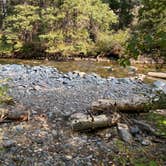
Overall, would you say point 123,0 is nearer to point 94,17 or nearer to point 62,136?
point 94,17

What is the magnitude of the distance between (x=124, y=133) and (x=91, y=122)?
54 centimetres

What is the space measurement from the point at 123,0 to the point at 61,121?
22.7m

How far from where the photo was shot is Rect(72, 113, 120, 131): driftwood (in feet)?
19.2

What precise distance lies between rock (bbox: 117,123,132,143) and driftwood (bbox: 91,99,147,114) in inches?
22.1

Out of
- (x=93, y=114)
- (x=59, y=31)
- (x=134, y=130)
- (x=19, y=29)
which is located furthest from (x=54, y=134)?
(x=19, y=29)

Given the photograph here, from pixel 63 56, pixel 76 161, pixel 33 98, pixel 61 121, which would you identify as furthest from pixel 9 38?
pixel 76 161

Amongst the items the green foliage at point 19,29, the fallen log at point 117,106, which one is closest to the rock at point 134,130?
the fallen log at point 117,106

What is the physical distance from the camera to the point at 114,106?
6.50m

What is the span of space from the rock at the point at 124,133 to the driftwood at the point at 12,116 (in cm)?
161

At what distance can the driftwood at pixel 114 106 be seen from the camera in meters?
6.47

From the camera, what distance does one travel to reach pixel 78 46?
21734mm

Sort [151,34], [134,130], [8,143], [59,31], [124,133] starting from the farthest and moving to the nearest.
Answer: [59,31], [134,130], [124,133], [8,143], [151,34]

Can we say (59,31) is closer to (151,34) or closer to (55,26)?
(55,26)

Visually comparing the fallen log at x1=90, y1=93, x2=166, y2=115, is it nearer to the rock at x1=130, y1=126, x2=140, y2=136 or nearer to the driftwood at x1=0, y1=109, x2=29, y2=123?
the rock at x1=130, y1=126, x2=140, y2=136
